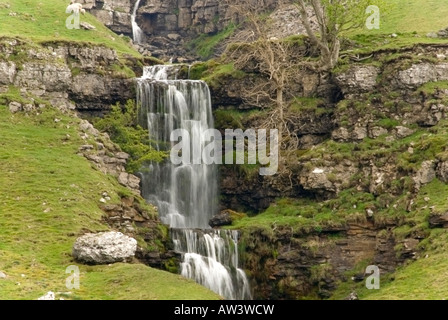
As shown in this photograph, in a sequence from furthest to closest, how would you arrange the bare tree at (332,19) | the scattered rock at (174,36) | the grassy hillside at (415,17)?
the scattered rock at (174,36)
the grassy hillside at (415,17)
the bare tree at (332,19)

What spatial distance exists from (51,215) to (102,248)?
5.14m

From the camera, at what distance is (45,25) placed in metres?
55.3

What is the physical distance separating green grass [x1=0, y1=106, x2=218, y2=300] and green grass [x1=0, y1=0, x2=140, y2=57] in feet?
32.3

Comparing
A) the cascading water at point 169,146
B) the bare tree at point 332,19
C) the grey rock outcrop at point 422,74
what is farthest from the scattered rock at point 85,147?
the grey rock outcrop at point 422,74

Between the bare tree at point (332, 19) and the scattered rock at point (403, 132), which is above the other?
the bare tree at point (332, 19)

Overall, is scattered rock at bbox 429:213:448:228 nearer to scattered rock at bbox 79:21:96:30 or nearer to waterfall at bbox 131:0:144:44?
scattered rock at bbox 79:21:96:30

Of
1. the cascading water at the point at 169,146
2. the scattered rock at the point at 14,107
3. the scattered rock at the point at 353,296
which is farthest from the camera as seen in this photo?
the cascading water at the point at 169,146

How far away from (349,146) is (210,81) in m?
12.4

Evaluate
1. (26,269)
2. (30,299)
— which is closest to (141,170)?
(26,269)

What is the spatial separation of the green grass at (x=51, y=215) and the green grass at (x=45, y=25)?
9849 mm

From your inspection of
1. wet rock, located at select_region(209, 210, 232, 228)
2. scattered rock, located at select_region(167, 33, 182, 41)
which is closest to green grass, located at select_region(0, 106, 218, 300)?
wet rock, located at select_region(209, 210, 232, 228)

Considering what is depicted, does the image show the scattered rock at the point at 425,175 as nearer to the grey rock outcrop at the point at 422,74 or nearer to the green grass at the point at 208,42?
the grey rock outcrop at the point at 422,74

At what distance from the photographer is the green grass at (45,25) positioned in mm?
51681

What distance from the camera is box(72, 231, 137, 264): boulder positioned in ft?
97.7
